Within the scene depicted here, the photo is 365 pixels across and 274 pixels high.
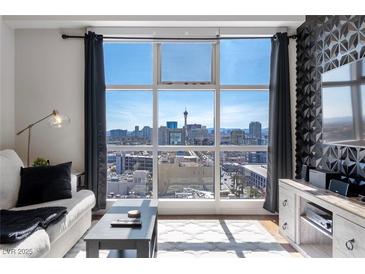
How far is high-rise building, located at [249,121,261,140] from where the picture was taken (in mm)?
4004

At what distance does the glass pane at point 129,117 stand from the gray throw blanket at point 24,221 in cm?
164

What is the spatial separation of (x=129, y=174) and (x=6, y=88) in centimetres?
197

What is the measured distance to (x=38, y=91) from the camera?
3.89m

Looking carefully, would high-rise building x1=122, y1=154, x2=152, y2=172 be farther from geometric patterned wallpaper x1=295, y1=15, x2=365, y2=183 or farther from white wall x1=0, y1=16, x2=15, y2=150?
geometric patterned wallpaper x1=295, y1=15, x2=365, y2=183

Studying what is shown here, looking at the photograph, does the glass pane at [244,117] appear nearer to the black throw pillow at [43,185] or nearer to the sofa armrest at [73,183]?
the sofa armrest at [73,183]

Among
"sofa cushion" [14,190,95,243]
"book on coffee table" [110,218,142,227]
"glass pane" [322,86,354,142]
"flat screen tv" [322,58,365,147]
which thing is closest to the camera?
"book on coffee table" [110,218,142,227]

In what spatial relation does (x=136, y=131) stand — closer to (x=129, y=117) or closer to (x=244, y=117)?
(x=129, y=117)

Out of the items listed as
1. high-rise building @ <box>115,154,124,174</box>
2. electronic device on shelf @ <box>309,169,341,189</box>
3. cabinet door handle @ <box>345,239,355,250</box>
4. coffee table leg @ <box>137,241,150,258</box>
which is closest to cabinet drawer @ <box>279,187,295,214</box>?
electronic device on shelf @ <box>309,169,341,189</box>

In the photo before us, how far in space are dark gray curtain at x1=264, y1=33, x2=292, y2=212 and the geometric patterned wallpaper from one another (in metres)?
0.16

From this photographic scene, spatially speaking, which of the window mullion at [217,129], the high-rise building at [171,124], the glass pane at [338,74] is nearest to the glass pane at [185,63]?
the window mullion at [217,129]

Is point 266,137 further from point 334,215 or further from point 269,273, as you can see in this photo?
point 269,273

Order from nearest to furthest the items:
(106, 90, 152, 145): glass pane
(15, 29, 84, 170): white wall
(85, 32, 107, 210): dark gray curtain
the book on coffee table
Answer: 1. the book on coffee table
2. (85, 32, 107, 210): dark gray curtain
3. (15, 29, 84, 170): white wall
4. (106, 90, 152, 145): glass pane

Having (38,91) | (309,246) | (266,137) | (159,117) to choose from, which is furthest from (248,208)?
(38,91)

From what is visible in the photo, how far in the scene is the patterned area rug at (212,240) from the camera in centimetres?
260
